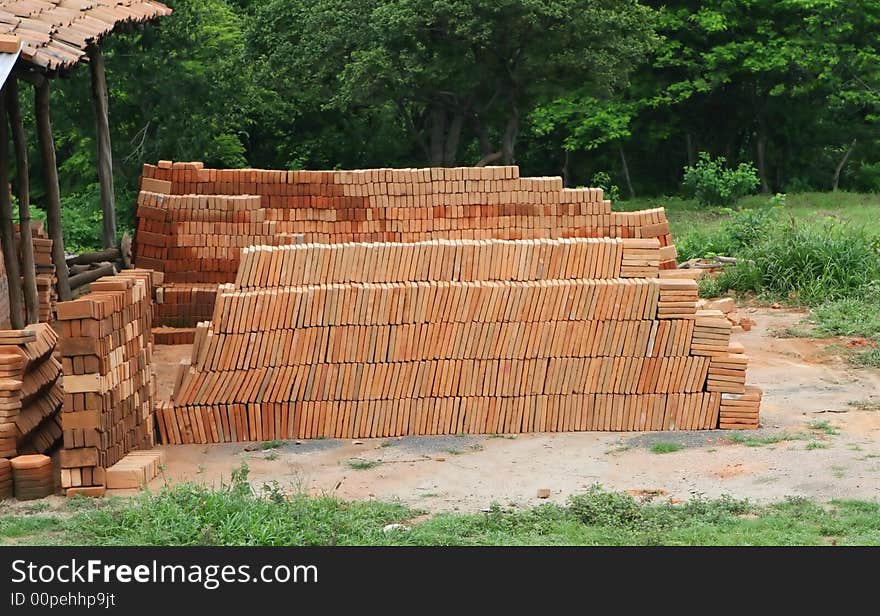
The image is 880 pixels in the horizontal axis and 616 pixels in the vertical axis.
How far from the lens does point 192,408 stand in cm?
1054

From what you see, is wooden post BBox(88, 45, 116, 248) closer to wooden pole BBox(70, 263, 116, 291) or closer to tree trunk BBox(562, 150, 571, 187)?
wooden pole BBox(70, 263, 116, 291)

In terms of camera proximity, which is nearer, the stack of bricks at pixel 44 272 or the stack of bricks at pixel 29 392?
the stack of bricks at pixel 29 392

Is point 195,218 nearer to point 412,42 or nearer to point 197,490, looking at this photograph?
point 197,490

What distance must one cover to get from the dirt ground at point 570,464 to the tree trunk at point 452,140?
59.1ft

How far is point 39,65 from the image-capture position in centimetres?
1010

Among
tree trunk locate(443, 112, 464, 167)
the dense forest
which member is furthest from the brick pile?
tree trunk locate(443, 112, 464, 167)

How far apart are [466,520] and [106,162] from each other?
31.7ft

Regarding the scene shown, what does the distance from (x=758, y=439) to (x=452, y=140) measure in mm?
19465

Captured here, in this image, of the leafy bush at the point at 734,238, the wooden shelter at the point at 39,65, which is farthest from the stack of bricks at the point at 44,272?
the leafy bush at the point at 734,238

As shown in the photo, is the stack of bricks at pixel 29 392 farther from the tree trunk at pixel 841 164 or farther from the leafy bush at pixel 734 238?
the tree trunk at pixel 841 164

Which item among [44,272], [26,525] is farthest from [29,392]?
[44,272]

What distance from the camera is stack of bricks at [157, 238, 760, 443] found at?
1057 cm

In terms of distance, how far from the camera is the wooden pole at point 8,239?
11.6 metres

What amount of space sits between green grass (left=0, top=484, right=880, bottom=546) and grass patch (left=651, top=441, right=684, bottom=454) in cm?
160
